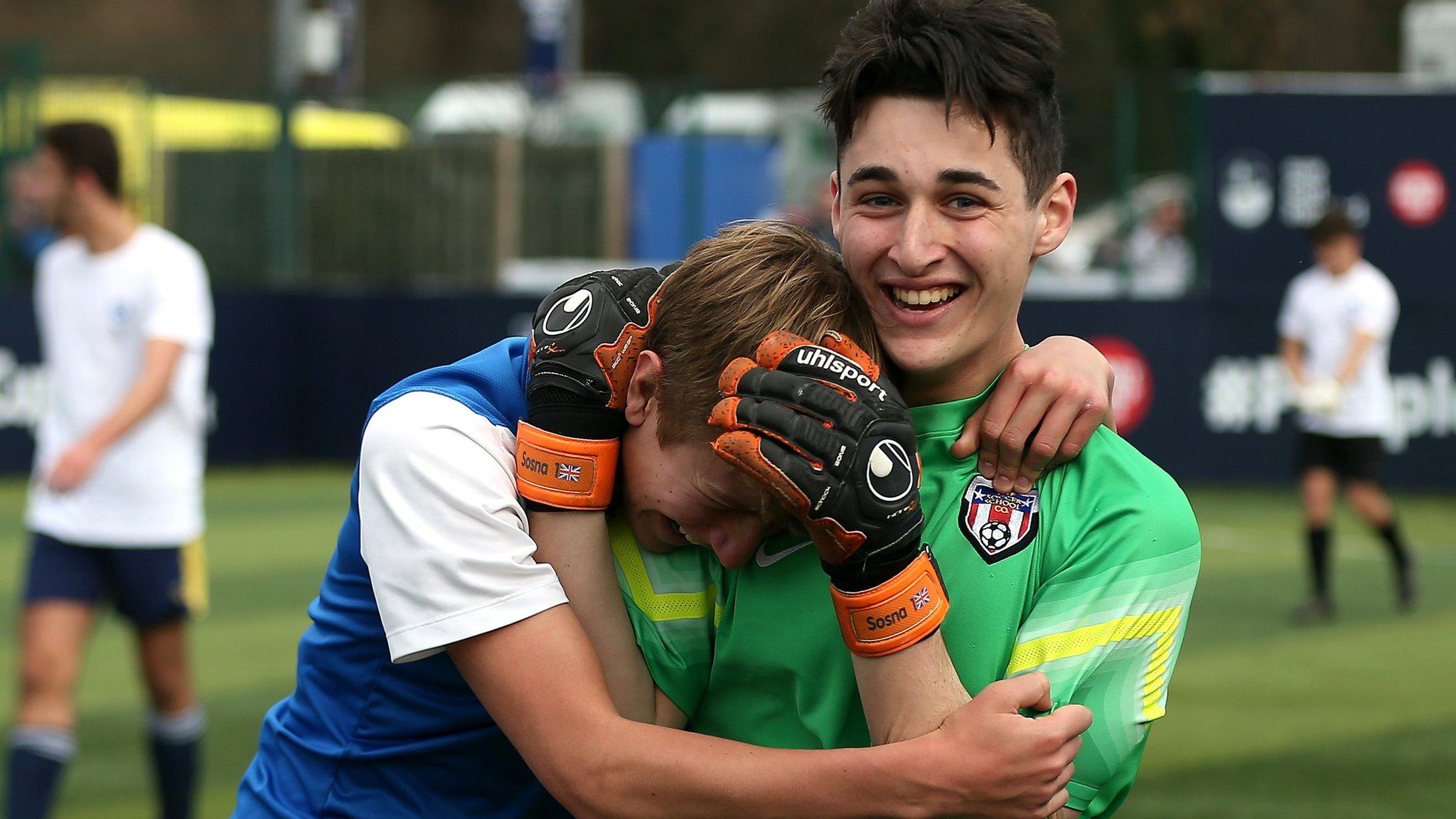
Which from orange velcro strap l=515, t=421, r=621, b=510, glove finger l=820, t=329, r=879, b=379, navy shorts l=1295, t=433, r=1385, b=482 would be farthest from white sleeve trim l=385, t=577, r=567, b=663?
navy shorts l=1295, t=433, r=1385, b=482

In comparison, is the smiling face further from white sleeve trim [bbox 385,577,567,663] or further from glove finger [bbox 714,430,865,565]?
white sleeve trim [bbox 385,577,567,663]

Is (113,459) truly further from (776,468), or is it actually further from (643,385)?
(776,468)

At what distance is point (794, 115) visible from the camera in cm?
1677

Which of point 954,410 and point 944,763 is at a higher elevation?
point 954,410

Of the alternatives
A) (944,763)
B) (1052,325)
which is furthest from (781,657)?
(1052,325)

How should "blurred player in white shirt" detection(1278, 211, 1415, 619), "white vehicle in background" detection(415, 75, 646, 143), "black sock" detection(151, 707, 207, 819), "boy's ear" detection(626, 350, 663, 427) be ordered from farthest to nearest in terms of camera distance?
"white vehicle in background" detection(415, 75, 646, 143) < "blurred player in white shirt" detection(1278, 211, 1415, 619) < "black sock" detection(151, 707, 207, 819) < "boy's ear" detection(626, 350, 663, 427)

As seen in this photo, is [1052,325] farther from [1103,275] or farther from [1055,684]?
[1055,684]

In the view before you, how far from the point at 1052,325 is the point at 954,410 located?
1240 centimetres

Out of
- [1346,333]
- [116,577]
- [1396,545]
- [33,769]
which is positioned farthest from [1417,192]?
[33,769]

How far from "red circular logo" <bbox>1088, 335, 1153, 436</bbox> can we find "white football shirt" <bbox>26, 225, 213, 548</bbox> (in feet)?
31.3

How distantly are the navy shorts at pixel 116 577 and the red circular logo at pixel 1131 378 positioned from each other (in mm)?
9920

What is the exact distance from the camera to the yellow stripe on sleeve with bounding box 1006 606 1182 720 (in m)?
2.69

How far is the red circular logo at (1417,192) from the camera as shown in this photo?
1512 cm

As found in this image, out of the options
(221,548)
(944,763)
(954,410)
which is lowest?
(221,548)
